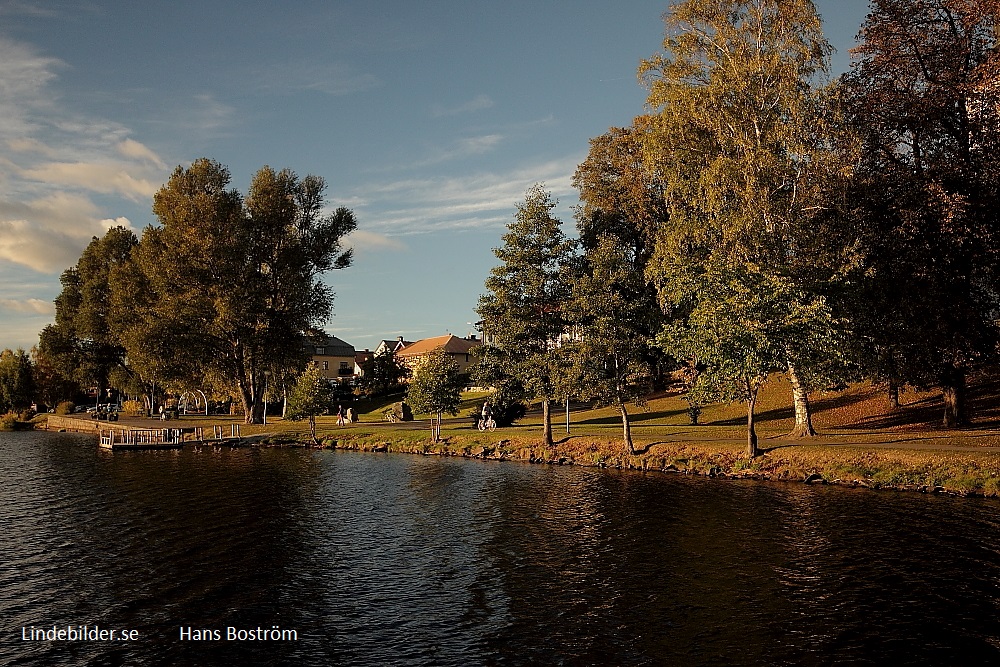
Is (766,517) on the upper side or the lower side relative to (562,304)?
lower

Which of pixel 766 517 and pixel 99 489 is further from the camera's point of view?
pixel 99 489

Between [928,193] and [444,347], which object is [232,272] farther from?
[444,347]

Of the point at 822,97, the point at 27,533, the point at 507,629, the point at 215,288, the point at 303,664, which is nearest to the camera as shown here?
the point at 303,664

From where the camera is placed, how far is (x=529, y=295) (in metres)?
Result: 44.5

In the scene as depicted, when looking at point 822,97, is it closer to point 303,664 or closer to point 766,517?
point 766,517

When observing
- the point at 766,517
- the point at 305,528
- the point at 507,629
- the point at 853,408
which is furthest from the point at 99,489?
the point at 853,408

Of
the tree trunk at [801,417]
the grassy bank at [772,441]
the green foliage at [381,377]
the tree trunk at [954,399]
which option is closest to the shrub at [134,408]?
the green foliage at [381,377]

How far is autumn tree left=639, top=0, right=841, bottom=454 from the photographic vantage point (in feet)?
125

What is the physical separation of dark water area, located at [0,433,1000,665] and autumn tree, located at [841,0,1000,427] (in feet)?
39.7

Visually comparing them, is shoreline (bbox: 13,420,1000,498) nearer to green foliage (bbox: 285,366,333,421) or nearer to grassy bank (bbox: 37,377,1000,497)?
grassy bank (bbox: 37,377,1000,497)

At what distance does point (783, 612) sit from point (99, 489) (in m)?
33.4

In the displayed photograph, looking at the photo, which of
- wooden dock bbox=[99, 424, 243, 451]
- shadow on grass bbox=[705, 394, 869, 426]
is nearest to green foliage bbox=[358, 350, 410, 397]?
wooden dock bbox=[99, 424, 243, 451]

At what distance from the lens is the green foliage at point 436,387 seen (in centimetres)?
5284

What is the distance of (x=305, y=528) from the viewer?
26.0 metres
